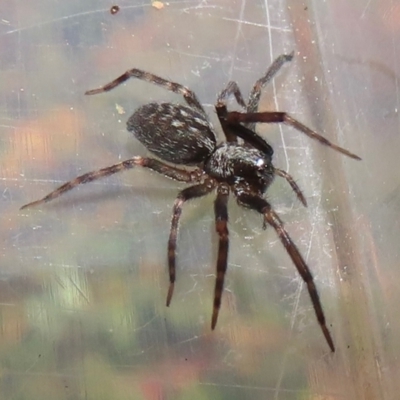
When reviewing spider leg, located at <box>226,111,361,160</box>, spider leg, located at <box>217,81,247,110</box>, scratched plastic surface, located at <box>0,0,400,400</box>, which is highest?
spider leg, located at <box>226,111,361,160</box>

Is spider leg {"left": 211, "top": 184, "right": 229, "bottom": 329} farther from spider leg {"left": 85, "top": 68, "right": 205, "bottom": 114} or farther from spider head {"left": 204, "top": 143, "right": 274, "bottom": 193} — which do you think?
spider leg {"left": 85, "top": 68, "right": 205, "bottom": 114}

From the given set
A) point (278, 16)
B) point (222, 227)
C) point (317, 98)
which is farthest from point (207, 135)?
point (278, 16)

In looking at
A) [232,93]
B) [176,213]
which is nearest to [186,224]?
[176,213]

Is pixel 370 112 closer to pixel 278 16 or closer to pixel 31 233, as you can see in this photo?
pixel 278 16

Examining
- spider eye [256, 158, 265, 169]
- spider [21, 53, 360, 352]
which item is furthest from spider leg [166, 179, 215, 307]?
spider eye [256, 158, 265, 169]

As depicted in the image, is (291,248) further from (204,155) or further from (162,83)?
(162,83)

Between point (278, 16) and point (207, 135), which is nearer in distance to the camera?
point (207, 135)
